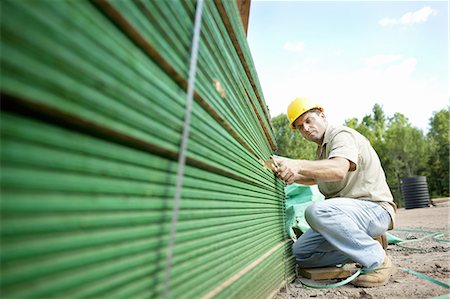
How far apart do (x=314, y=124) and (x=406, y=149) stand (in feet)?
122

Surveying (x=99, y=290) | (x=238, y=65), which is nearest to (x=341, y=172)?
(x=238, y=65)

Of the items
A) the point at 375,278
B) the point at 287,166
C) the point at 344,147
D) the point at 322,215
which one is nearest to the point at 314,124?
the point at 344,147

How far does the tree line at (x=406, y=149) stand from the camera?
33.3m

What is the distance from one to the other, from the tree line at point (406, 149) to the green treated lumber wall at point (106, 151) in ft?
105

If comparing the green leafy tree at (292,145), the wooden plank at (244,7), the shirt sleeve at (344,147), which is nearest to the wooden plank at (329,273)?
the shirt sleeve at (344,147)

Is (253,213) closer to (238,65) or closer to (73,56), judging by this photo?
(238,65)

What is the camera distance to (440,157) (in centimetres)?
3459

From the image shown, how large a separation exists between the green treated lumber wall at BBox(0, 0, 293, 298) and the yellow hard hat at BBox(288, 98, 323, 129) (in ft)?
7.03

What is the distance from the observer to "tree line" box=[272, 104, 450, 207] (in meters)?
33.3

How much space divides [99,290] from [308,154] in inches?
Result: 1320

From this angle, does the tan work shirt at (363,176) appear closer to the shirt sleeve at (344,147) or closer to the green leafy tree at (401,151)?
the shirt sleeve at (344,147)

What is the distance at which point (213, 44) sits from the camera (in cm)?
139

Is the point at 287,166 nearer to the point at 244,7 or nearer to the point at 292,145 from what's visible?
the point at 244,7

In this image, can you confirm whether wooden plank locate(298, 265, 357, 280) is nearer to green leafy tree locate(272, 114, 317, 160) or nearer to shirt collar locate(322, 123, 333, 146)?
shirt collar locate(322, 123, 333, 146)
